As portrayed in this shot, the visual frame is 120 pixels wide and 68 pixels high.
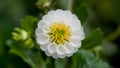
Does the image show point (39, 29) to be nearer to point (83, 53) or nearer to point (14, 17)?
point (83, 53)

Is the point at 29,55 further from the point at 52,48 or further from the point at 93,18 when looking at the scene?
the point at 93,18

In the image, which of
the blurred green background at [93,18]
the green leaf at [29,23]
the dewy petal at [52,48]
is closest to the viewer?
the dewy petal at [52,48]

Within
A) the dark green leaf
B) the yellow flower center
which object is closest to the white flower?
the yellow flower center

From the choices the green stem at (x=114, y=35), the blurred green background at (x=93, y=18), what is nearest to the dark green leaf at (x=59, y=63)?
the blurred green background at (x=93, y=18)

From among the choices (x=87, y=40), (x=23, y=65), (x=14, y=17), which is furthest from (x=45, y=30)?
(x=14, y=17)

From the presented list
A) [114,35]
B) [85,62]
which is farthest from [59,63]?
[114,35]

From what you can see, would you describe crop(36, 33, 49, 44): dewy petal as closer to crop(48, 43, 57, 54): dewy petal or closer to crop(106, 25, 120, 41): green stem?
crop(48, 43, 57, 54): dewy petal

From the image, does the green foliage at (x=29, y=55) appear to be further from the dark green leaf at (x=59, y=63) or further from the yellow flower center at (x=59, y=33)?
the yellow flower center at (x=59, y=33)
